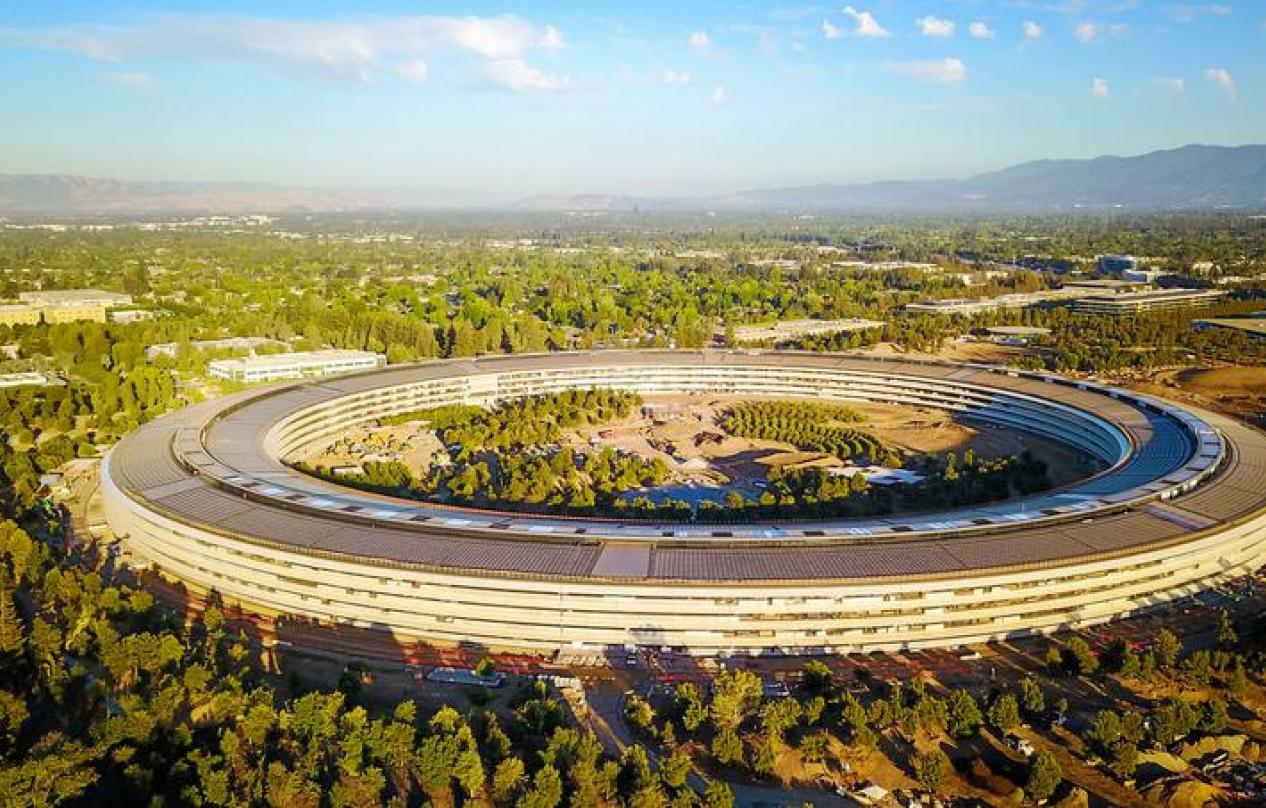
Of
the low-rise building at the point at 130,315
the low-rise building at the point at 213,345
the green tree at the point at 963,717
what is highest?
the low-rise building at the point at 130,315

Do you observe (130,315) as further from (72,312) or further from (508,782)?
(508,782)

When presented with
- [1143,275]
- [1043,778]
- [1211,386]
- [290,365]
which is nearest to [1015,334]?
[1211,386]

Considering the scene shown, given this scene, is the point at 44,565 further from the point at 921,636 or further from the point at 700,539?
the point at 921,636

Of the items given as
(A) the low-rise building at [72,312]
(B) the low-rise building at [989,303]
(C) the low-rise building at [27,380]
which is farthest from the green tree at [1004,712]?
(A) the low-rise building at [72,312]

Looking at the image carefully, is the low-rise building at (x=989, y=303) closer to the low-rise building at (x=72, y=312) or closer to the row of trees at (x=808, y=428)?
the row of trees at (x=808, y=428)

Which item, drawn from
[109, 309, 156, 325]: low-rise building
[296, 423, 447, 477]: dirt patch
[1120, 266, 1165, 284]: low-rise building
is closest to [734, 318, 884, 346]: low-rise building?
[296, 423, 447, 477]: dirt patch
